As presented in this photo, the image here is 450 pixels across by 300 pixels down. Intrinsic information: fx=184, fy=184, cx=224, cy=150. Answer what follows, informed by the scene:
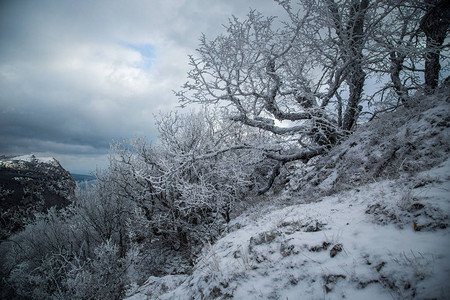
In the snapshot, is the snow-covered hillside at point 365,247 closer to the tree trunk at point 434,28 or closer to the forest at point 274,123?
the forest at point 274,123

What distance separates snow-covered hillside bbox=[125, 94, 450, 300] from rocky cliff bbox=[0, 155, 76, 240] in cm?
4542

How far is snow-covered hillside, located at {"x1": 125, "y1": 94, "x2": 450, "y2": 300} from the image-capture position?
1559 mm

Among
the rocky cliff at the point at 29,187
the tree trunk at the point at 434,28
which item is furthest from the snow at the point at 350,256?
the rocky cliff at the point at 29,187

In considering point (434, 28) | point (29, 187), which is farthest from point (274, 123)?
point (29, 187)

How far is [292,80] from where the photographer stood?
6.64 metres

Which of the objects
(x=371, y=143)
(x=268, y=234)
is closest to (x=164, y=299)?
(x=268, y=234)

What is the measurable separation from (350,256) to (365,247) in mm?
193

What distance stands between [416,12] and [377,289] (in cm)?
889

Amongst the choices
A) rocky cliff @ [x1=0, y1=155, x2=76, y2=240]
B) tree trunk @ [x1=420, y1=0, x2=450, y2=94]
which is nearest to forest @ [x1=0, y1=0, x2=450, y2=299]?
tree trunk @ [x1=420, y1=0, x2=450, y2=94]

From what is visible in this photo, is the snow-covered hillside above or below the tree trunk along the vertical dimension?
below

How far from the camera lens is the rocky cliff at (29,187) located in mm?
42281

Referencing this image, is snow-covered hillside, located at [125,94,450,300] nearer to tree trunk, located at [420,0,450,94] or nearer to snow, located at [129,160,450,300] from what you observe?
snow, located at [129,160,450,300]

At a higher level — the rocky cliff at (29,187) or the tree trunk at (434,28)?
the tree trunk at (434,28)

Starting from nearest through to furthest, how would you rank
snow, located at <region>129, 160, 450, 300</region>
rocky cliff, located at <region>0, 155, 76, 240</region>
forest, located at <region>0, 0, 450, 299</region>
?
snow, located at <region>129, 160, 450, 300</region>
forest, located at <region>0, 0, 450, 299</region>
rocky cliff, located at <region>0, 155, 76, 240</region>
